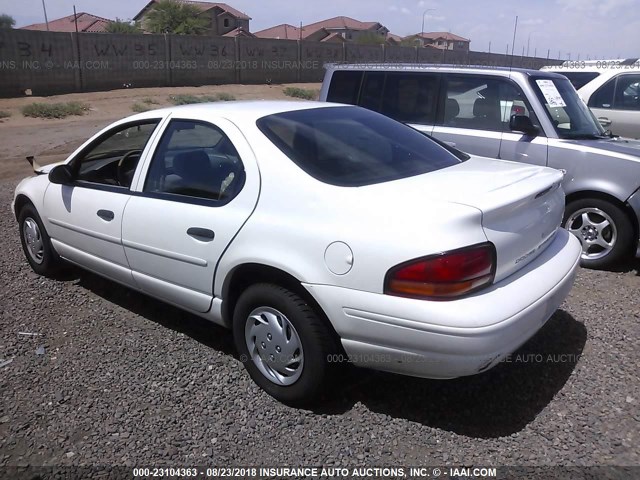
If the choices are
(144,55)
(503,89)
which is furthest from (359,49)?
(503,89)

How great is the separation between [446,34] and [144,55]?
291ft

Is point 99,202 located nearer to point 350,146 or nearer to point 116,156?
point 116,156

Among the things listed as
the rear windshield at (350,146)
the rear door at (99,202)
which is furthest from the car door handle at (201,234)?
the rear door at (99,202)

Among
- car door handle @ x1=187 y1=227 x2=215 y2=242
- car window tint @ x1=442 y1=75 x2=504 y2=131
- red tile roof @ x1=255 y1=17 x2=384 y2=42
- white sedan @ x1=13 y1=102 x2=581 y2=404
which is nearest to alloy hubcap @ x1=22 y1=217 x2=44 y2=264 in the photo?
white sedan @ x1=13 y1=102 x2=581 y2=404

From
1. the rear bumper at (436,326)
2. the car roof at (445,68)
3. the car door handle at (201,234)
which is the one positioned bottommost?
the rear bumper at (436,326)

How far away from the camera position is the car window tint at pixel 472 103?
5684mm

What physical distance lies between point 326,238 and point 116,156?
2667mm

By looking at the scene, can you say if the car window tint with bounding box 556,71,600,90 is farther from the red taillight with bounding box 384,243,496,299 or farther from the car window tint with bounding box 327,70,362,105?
the red taillight with bounding box 384,243,496,299

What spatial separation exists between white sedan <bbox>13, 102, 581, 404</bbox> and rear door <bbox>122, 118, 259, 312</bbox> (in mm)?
10

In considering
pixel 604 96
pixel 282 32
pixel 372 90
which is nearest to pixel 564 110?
pixel 372 90

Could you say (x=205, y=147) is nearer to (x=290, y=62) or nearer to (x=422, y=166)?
(x=422, y=166)

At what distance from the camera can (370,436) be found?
2889 mm

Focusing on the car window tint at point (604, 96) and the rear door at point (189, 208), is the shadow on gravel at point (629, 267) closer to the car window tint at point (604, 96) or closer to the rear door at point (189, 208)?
the car window tint at point (604, 96)

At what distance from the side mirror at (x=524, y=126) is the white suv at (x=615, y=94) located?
2.93m
